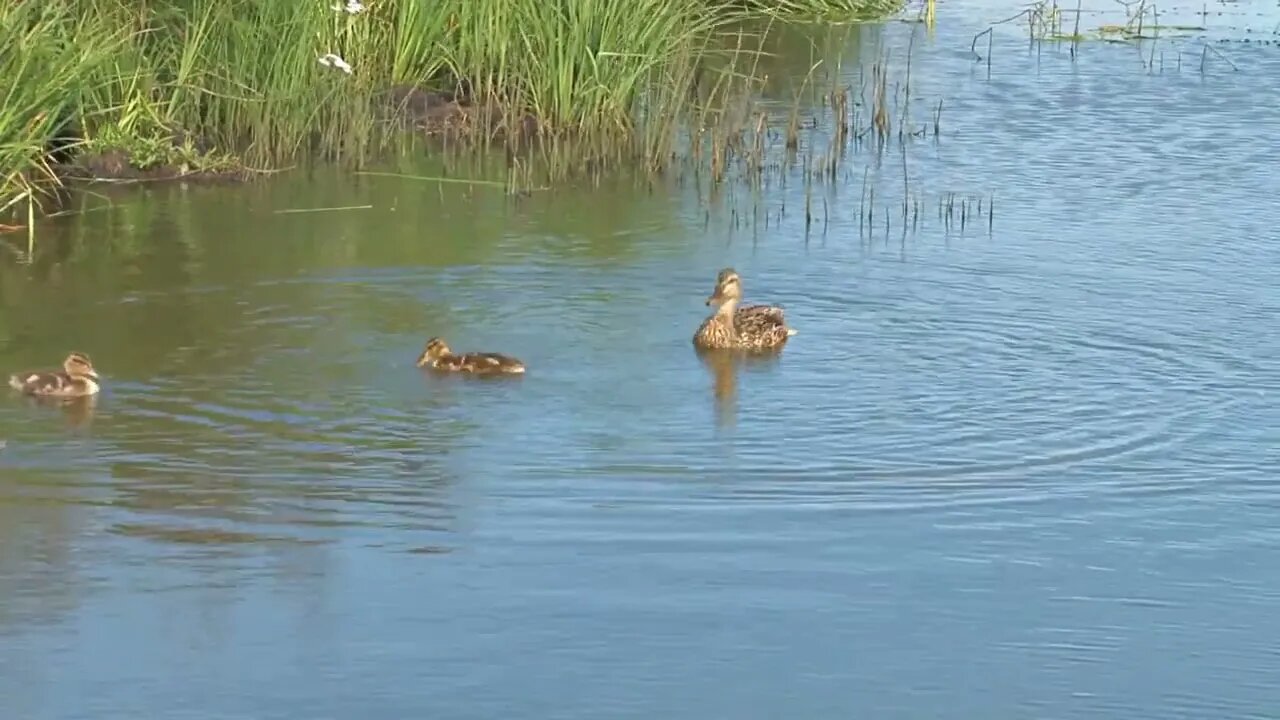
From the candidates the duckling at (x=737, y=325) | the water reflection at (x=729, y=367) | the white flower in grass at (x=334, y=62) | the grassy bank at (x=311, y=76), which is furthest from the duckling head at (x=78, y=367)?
the white flower in grass at (x=334, y=62)

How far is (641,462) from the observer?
9.12m

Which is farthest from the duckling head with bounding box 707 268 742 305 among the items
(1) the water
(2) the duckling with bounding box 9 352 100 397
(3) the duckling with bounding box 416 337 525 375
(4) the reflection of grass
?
(4) the reflection of grass

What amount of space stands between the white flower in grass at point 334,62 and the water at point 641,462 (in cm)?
78

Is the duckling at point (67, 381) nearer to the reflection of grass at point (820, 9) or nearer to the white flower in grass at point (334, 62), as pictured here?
the white flower in grass at point (334, 62)

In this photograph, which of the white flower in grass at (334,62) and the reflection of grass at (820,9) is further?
the reflection of grass at (820,9)

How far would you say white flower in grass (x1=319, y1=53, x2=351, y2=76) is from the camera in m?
15.1

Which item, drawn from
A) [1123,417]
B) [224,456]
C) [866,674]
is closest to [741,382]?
[1123,417]

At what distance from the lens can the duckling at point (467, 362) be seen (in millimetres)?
10250

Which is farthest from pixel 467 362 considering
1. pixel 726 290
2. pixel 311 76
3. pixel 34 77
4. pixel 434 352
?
pixel 311 76

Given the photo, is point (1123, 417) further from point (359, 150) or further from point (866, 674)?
point (359, 150)

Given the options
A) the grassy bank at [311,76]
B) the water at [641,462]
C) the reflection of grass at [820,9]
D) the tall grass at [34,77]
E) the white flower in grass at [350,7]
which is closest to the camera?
the water at [641,462]

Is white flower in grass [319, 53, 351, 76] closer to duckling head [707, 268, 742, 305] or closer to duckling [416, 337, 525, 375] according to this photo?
duckling head [707, 268, 742, 305]

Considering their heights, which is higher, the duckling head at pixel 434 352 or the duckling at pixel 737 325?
the duckling at pixel 737 325

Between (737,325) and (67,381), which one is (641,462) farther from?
(67,381)
